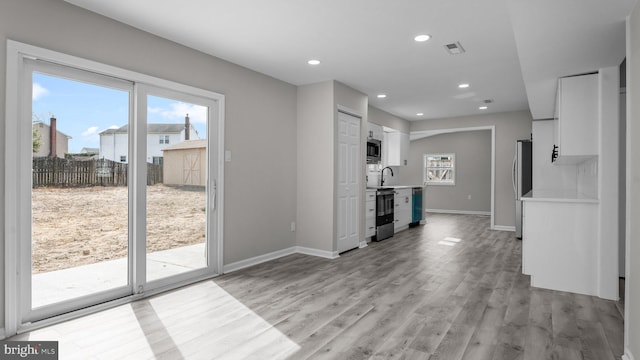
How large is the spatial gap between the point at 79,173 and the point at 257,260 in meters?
2.24

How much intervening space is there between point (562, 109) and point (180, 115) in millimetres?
3871

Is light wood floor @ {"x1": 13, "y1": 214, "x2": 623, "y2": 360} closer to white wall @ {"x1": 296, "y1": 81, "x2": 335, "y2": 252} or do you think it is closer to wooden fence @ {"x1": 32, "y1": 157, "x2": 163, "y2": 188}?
white wall @ {"x1": 296, "y1": 81, "x2": 335, "y2": 252}

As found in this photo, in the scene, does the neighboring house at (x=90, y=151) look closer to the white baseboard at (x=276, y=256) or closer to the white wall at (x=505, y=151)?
the white baseboard at (x=276, y=256)

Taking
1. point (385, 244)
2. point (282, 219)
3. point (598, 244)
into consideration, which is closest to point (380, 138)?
point (385, 244)

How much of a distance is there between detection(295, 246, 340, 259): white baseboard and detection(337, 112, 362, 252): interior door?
7.6 inches

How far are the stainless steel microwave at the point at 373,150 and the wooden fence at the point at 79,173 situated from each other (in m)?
3.96

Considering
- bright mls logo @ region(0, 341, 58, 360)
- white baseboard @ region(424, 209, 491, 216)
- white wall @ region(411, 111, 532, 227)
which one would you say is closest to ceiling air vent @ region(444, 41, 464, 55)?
bright mls logo @ region(0, 341, 58, 360)

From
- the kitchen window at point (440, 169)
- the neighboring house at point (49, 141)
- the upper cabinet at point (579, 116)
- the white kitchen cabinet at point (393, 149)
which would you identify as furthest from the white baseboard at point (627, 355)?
the kitchen window at point (440, 169)

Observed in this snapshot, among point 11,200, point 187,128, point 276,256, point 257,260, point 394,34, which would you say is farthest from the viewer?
point 276,256

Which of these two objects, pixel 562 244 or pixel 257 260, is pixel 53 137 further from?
pixel 562 244

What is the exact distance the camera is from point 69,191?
2.84 meters

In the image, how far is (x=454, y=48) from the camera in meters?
3.64

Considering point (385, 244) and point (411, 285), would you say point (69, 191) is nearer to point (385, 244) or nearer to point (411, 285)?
point (411, 285)

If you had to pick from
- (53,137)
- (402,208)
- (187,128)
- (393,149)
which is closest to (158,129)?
(187,128)
